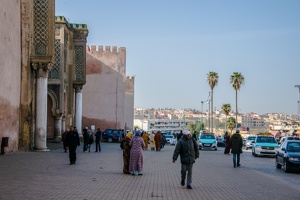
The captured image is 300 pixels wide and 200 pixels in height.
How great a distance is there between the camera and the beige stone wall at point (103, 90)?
66.5 m

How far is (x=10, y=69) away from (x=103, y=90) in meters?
41.5

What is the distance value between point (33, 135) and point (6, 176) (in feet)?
44.7

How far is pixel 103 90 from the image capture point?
220ft

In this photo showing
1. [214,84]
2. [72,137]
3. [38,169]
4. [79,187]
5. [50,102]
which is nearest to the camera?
[79,187]

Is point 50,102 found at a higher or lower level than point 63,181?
higher

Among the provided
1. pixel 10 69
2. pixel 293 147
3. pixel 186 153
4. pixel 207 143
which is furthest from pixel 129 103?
pixel 186 153

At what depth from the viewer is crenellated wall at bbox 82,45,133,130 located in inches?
2621

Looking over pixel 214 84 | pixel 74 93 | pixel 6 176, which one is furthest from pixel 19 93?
pixel 214 84

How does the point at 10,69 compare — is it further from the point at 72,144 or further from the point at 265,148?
the point at 265,148

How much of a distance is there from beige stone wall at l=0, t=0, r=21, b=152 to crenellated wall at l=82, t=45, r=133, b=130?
3877cm

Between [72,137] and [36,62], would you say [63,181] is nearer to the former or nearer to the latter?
[72,137]

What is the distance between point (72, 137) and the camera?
21.8m

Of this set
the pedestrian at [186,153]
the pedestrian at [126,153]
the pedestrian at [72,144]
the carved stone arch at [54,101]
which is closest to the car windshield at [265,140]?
the carved stone arch at [54,101]

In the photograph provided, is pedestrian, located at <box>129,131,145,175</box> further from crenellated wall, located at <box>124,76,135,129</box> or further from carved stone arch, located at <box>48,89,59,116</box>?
crenellated wall, located at <box>124,76,135,129</box>
